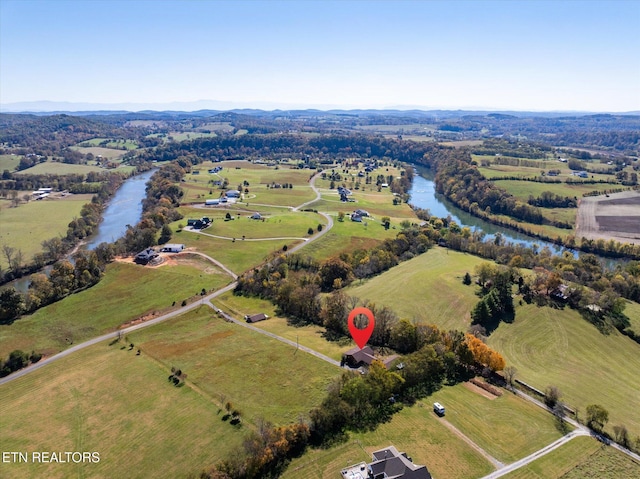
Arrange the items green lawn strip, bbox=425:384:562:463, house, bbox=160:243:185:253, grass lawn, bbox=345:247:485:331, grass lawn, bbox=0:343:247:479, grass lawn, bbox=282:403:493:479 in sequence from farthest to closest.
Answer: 1. house, bbox=160:243:185:253
2. grass lawn, bbox=345:247:485:331
3. green lawn strip, bbox=425:384:562:463
4. grass lawn, bbox=0:343:247:479
5. grass lawn, bbox=282:403:493:479

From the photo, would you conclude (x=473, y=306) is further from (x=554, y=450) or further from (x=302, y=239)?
(x=302, y=239)

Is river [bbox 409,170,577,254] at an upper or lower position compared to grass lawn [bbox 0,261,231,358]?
upper

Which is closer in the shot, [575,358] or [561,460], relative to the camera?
[561,460]

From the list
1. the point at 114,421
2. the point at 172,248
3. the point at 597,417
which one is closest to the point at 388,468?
the point at 597,417

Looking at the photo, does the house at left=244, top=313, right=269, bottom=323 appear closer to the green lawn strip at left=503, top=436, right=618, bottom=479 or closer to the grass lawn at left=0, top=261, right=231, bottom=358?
the grass lawn at left=0, top=261, right=231, bottom=358

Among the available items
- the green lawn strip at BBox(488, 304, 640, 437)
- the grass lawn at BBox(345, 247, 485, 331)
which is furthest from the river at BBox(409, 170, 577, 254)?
the green lawn strip at BBox(488, 304, 640, 437)

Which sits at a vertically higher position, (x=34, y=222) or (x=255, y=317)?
(x=34, y=222)

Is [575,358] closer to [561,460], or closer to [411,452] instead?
[561,460]
